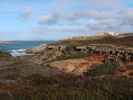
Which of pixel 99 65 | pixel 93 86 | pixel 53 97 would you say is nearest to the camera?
pixel 53 97

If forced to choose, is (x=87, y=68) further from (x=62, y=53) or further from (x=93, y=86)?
(x=93, y=86)

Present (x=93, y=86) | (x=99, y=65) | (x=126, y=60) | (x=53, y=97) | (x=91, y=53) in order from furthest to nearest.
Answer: (x=91, y=53)
(x=126, y=60)
(x=99, y=65)
(x=93, y=86)
(x=53, y=97)

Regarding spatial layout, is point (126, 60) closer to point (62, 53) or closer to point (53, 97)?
point (62, 53)

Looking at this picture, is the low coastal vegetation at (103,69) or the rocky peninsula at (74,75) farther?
Answer: the low coastal vegetation at (103,69)

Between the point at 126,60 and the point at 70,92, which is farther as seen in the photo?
the point at 126,60

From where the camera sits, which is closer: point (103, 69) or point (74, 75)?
point (74, 75)

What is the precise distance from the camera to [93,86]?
20.1 m

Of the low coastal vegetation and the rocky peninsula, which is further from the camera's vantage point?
the low coastal vegetation

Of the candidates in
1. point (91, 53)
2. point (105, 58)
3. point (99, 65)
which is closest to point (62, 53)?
point (91, 53)

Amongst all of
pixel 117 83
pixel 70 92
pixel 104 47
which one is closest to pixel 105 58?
pixel 104 47

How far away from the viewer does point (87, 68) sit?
34656 millimetres

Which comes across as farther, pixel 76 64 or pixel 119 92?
pixel 76 64

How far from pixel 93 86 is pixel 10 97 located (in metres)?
4.38

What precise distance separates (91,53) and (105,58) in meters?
3.45
